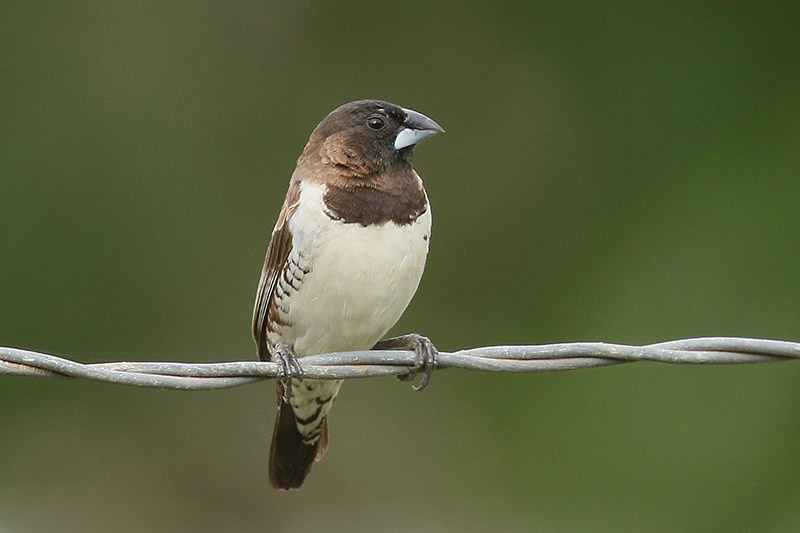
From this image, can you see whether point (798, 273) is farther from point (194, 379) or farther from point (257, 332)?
point (194, 379)

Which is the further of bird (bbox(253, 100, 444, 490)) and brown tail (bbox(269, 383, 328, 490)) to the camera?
brown tail (bbox(269, 383, 328, 490))

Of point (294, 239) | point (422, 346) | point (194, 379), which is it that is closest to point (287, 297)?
point (294, 239)

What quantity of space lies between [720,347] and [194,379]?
1212 mm

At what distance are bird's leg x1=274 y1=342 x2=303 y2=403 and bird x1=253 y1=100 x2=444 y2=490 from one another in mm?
11

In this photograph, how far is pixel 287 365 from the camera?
10.6 ft

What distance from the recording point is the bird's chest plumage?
351 centimetres

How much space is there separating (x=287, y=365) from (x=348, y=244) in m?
0.48

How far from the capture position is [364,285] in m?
3.55

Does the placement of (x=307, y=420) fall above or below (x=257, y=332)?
below

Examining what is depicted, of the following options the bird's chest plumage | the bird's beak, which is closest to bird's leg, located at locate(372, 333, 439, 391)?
the bird's chest plumage

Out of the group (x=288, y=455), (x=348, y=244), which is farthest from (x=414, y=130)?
(x=288, y=455)

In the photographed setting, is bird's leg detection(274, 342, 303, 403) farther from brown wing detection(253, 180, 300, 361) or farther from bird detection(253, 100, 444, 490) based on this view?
brown wing detection(253, 180, 300, 361)

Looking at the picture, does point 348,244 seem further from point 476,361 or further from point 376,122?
point 476,361

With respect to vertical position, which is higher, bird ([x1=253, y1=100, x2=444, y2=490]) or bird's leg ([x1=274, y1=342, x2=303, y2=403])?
bird ([x1=253, y1=100, x2=444, y2=490])
